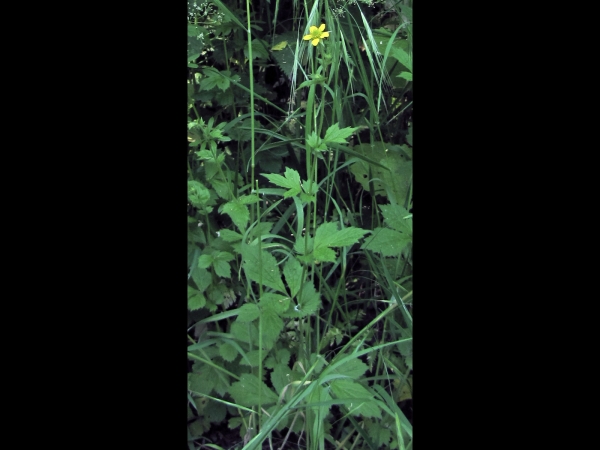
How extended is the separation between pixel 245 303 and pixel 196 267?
0.11 metres

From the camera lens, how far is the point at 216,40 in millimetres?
1384

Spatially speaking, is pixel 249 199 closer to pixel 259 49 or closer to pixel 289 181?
pixel 289 181

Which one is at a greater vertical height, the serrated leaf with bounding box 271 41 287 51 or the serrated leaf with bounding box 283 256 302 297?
the serrated leaf with bounding box 271 41 287 51

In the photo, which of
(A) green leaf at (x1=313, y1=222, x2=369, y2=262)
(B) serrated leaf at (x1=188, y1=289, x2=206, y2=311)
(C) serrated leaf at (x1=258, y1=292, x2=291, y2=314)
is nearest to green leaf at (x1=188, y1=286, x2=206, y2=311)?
(B) serrated leaf at (x1=188, y1=289, x2=206, y2=311)

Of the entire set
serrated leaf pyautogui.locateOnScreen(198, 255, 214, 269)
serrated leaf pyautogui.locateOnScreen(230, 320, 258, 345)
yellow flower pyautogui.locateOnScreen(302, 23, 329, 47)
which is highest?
yellow flower pyautogui.locateOnScreen(302, 23, 329, 47)

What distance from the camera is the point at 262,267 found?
1342 millimetres

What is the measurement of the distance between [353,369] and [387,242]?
240 mm

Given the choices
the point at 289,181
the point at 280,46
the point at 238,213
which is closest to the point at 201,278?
the point at 238,213

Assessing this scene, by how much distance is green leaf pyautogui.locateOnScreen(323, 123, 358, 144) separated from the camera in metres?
1.31

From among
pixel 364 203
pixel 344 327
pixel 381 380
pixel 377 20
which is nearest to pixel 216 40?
pixel 377 20

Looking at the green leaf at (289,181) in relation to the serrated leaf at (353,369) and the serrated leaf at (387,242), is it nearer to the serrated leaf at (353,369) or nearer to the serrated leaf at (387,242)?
the serrated leaf at (387,242)

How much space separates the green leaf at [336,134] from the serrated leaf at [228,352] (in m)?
0.42

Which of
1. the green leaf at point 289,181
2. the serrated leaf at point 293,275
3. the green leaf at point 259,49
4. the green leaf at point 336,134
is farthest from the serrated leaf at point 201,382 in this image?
the green leaf at point 259,49

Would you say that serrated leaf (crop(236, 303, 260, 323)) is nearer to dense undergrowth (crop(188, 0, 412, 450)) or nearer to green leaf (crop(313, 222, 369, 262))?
dense undergrowth (crop(188, 0, 412, 450))
